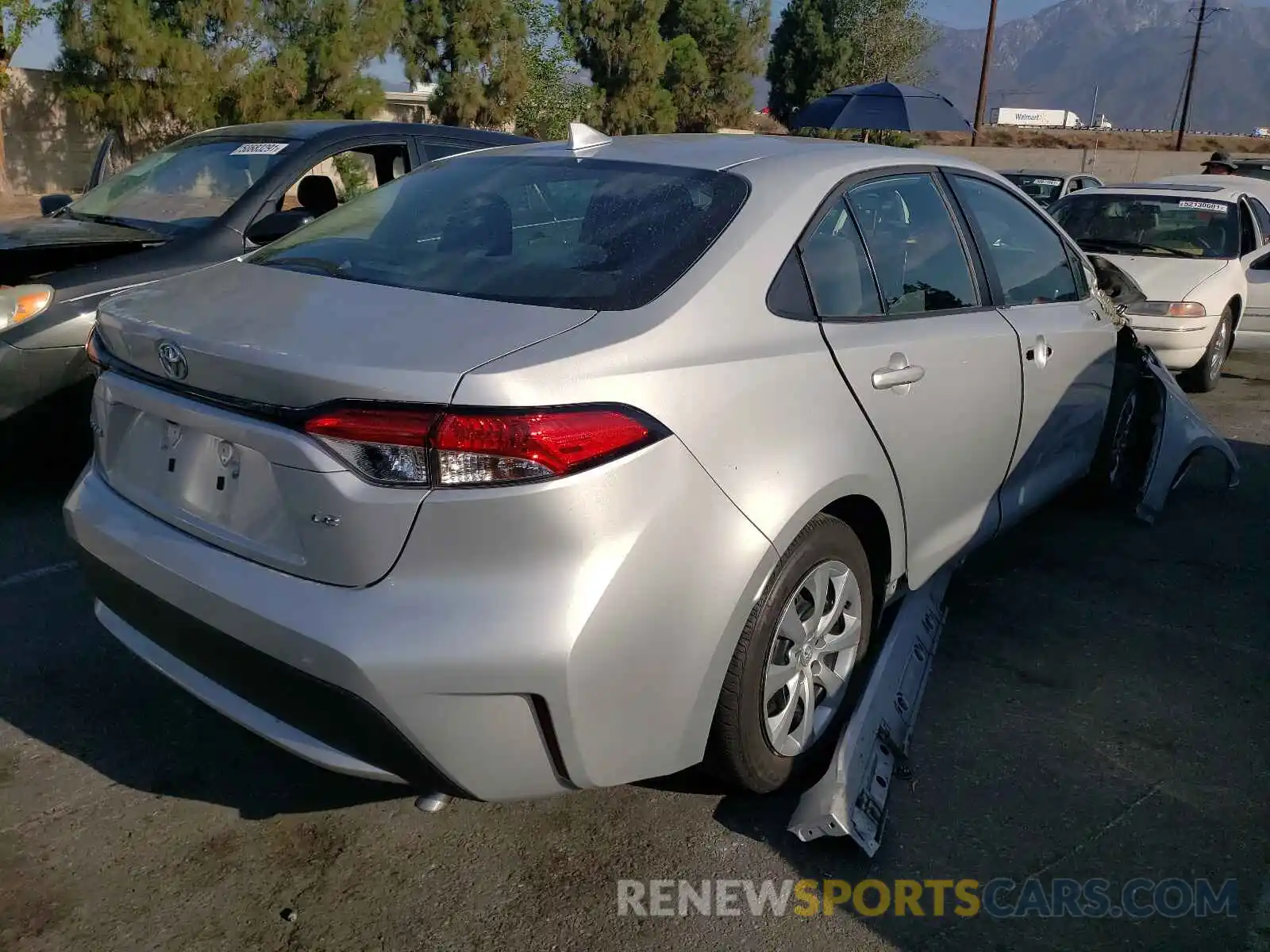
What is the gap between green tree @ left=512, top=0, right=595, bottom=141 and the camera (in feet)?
103

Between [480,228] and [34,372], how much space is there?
2337 millimetres

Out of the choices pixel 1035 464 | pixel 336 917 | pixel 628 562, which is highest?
pixel 628 562

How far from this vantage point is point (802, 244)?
275 cm

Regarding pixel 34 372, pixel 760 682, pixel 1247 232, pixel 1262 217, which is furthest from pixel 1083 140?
pixel 760 682

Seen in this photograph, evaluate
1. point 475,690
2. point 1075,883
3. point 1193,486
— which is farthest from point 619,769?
point 1193,486

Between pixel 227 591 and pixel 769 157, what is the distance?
1796mm

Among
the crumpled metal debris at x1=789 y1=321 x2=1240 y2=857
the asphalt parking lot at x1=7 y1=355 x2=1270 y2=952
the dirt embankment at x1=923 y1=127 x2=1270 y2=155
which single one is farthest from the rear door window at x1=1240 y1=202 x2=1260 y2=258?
the dirt embankment at x1=923 y1=127 x2=1270 y2=155

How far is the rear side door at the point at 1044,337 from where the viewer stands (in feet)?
A: 11.9

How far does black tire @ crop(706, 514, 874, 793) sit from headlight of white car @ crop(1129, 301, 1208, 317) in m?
5.67

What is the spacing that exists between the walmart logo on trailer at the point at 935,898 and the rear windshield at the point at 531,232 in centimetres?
132

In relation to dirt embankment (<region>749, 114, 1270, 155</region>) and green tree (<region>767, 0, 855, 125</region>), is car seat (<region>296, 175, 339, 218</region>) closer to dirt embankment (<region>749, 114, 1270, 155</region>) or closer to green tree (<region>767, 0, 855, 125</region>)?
dirt embankment (<region>749, 114, 1270, 155</region>)

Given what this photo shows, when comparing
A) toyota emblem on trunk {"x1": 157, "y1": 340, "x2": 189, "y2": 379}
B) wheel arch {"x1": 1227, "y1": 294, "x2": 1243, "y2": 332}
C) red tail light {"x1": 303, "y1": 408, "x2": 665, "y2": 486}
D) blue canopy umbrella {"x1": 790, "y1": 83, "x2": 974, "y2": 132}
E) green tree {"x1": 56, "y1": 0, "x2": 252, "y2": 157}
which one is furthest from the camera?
green tree {"x1": 56, "y1": 0, "x2": 252, "y2": 157}

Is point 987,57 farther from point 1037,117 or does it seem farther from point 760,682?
point 1037,117

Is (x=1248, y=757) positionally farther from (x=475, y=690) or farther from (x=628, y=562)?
(x=475, y=690)
